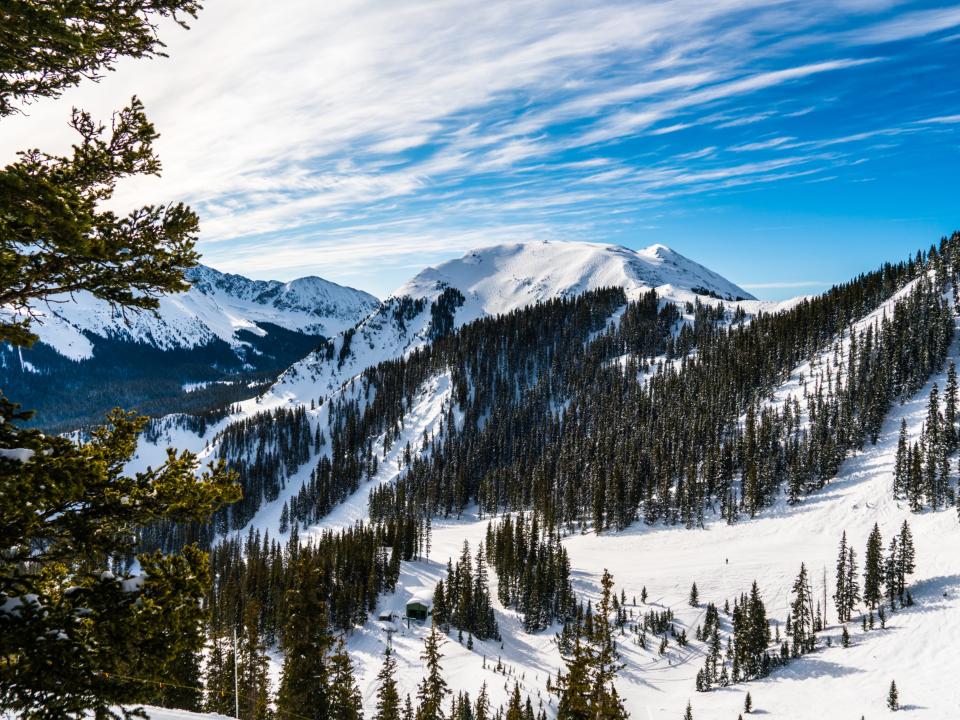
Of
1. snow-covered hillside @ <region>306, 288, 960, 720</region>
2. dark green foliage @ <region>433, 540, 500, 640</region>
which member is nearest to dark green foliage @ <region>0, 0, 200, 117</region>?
snow-covered hillside @ <region>306, 288, 960, 720</region>

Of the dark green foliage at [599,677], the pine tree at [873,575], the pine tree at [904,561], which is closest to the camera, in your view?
the dark green foliage at [599,677]

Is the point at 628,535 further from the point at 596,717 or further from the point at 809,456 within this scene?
the point at 596,717

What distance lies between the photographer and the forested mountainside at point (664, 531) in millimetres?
79250

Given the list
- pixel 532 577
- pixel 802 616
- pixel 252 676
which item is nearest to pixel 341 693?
pixel 252 676

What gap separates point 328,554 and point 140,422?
10737 cm

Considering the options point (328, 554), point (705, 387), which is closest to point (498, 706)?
point (328, 554)

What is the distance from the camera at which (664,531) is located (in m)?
129

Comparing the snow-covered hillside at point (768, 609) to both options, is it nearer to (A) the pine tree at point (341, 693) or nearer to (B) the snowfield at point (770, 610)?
(B) the snowfield at point (770, 610)

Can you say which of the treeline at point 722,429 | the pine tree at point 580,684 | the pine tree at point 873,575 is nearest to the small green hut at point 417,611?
the treeline at point 722,429

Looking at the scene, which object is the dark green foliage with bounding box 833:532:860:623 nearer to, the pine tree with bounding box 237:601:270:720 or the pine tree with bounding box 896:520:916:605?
the pine tree with bounding box 896:520:916:605

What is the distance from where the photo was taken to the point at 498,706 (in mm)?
65438

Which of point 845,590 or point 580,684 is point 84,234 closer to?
point 580,684

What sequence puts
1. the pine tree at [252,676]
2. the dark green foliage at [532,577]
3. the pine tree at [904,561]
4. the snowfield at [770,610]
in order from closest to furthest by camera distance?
the pine tree at [252,676]
the snowfield at [770,610]
the pine tree at [904,561]
the dark green foliage at [532,577]

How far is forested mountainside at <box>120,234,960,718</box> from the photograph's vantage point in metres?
79.2
